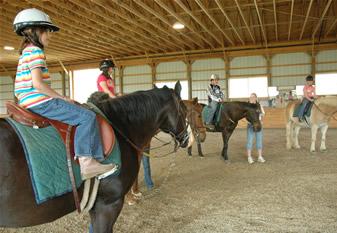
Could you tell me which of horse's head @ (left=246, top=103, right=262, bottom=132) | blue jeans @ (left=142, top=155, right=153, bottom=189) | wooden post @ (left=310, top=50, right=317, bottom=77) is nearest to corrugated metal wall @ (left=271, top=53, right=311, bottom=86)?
wooden post @ (left=310, top=50, right=317, bottom=77)

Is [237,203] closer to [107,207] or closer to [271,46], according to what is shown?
[107,207]

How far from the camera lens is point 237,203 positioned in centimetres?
438

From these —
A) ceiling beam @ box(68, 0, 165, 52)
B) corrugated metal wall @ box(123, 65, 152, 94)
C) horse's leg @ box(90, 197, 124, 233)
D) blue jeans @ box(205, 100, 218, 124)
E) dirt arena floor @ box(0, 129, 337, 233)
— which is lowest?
dirt arena floor @ box(0, 129, 337, 233)

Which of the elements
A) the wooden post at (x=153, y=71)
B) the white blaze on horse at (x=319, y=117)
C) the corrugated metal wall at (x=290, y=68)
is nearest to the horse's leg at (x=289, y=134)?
the white blaze on horse at (x=319, y=117)

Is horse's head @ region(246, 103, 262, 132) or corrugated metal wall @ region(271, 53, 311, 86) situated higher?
corrugated metal wall @ region(271, 53, 311, 86)

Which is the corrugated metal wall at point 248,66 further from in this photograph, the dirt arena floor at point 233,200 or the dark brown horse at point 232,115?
the dirt arena floor at point 233,200

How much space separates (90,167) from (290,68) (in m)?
19.0

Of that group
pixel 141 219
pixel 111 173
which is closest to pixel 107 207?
pixel 111 173

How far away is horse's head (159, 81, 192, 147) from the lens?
2936mm

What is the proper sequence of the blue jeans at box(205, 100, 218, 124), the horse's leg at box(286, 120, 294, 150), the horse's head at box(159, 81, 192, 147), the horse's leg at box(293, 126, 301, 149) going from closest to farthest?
the horse's head at box(159, 81, 192, 147) < the blue jeans at box(205, 100, 218, 124) < the horse's leg at box(286, 120, 294, 150) < the horse's leg at box(293, 126, 301, 149)

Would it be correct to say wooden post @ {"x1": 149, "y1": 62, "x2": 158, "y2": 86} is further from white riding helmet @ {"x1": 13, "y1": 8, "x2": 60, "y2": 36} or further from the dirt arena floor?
white riding helmet @ {"x1": 13, "y1": 8, "x2": 60, "y2": 36}

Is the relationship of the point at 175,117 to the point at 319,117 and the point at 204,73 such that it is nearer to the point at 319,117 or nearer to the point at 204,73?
the point at 319,117

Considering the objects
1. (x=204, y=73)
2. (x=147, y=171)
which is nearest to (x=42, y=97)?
(x=147, y=171)

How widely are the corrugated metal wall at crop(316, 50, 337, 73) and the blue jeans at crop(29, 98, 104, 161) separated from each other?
19258mm
